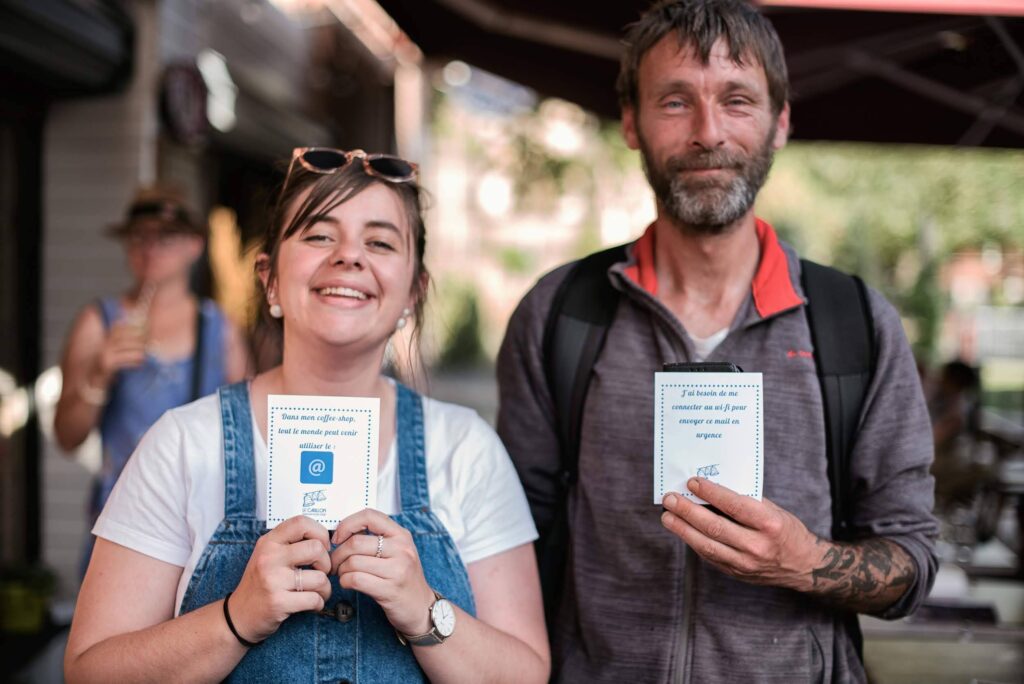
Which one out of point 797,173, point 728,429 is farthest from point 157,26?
point 797,173

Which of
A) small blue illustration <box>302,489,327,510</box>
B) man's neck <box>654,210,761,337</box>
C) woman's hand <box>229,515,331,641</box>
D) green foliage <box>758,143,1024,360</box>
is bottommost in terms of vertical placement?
woman's hand <box>229,515,331,641</box>

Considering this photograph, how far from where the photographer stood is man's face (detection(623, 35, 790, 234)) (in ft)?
6.54

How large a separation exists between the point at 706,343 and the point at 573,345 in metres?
0.30

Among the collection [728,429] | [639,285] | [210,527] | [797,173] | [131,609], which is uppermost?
[797,173]

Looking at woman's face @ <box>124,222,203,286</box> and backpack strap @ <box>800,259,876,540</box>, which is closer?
backpack strap @ <box>800,259,876,540</box>

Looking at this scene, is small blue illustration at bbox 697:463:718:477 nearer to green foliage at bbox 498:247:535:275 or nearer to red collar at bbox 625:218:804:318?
red collar at bbox 625:218:804:318

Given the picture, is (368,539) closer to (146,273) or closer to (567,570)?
(567,570)

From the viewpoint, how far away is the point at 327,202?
1.87m

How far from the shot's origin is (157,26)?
18.4 ft

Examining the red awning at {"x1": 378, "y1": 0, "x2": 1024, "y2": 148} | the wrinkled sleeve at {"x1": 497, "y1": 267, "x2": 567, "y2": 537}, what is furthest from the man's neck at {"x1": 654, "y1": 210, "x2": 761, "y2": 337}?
the red awning at {"x1": 378, "y1": 0, "x2": 1024, "y2": 148}

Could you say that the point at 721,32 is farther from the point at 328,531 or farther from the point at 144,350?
the point at 144,350

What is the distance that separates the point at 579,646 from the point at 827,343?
0.84 m

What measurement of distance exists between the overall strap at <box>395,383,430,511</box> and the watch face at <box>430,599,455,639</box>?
225 millimetres

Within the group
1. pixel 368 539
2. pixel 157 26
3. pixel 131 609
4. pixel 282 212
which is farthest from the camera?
pixel 157 26
